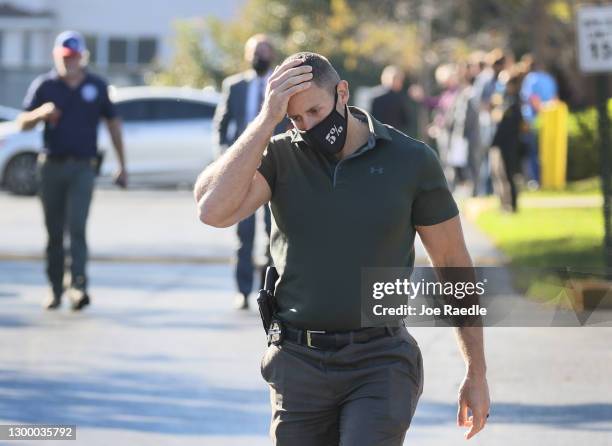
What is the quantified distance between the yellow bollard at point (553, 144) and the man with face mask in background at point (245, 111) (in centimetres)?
1176

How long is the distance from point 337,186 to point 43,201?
725 centimetres

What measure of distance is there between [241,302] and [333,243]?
7.39m

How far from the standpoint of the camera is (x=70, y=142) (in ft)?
38.2

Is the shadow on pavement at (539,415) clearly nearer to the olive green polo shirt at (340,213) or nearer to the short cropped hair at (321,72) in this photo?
the olive green polo shirt at (340,213)

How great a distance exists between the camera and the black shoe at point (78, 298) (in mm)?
11930

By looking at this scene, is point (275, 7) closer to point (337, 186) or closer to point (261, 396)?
point (261, 396)

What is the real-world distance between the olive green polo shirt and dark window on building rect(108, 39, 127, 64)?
1987 inches

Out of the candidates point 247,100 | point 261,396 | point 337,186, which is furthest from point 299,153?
point 247,100

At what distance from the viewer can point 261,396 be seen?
8.80m

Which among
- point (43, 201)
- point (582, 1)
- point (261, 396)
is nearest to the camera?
point (261, 396)

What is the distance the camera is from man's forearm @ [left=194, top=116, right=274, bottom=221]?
15.6 feet

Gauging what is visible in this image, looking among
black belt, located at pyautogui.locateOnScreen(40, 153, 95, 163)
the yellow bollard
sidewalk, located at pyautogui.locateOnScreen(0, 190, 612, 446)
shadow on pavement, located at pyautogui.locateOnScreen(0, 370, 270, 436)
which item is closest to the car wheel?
the yellow bollard

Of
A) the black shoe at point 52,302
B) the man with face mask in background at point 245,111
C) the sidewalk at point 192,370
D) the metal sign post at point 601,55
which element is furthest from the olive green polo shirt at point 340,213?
the metal sign post at point 601,55

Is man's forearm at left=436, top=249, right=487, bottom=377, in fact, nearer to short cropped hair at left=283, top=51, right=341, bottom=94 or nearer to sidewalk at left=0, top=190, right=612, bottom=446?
short cropped hair at left=283, top=51, right=341, bottom=94
